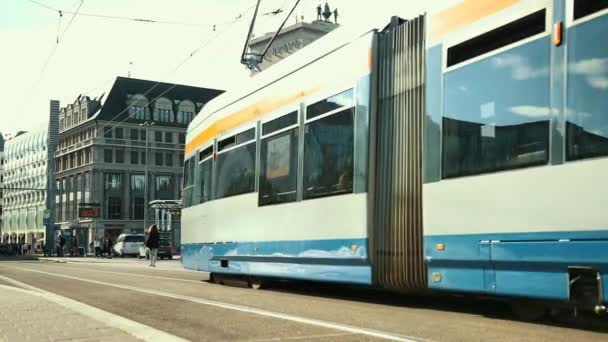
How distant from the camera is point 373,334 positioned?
6.45m

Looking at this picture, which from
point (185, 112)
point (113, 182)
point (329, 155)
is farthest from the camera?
point (185, 112)

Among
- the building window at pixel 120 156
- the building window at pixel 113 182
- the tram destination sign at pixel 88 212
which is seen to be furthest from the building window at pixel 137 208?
the tram destination sign at pixel 88 212

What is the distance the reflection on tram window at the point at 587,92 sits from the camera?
6.09 m

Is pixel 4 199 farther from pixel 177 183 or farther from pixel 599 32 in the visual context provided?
pixel 599 32

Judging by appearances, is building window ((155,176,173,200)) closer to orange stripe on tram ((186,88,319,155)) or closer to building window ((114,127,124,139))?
building window ((114,127,124,139))

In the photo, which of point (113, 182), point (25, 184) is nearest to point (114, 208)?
point (113, 182)

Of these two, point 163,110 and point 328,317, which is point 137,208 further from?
point 328,317

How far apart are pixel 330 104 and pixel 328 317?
3070 mm

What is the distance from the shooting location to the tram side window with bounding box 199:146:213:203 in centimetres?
1450

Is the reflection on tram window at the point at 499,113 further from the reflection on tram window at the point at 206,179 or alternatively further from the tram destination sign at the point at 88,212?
the tram destination sign at the point at 88,212

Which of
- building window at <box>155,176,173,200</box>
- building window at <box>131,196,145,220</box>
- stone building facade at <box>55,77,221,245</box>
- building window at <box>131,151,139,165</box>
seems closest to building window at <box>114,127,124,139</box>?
stone building facade at <box>55,77,221,245</box>

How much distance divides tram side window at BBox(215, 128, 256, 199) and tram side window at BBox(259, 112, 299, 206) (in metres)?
0.51

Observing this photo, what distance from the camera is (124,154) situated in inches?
3846

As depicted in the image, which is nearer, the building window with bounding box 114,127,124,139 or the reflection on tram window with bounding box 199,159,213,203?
the reflection on tram window with bounding box 199,159,213,203
